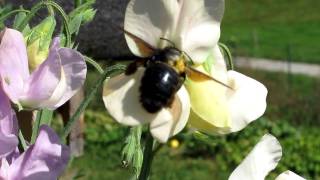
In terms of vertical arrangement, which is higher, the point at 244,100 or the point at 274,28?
the point at 244,100

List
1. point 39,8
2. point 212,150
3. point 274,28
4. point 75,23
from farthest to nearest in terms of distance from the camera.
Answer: point 274,28 → point 212,150 → point 75,23 → point 39,8

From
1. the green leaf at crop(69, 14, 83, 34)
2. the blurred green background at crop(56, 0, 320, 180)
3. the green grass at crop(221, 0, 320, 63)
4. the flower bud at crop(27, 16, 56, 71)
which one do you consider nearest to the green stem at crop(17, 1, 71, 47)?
the flower bud at crop(27, 16, 56, 71)

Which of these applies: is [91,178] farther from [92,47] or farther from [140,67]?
[140,67]

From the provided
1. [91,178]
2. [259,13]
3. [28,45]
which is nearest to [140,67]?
[28,45]

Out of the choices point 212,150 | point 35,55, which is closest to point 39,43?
point 35,55

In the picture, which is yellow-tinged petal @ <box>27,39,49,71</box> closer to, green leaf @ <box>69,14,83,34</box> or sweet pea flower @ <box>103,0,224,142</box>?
sweet pea flower @ <box>103,0,224,142</box>

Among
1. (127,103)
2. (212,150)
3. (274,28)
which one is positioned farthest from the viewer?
(274,28)

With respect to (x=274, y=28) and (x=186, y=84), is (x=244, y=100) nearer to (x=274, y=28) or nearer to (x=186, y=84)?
(x=186, y=84)
